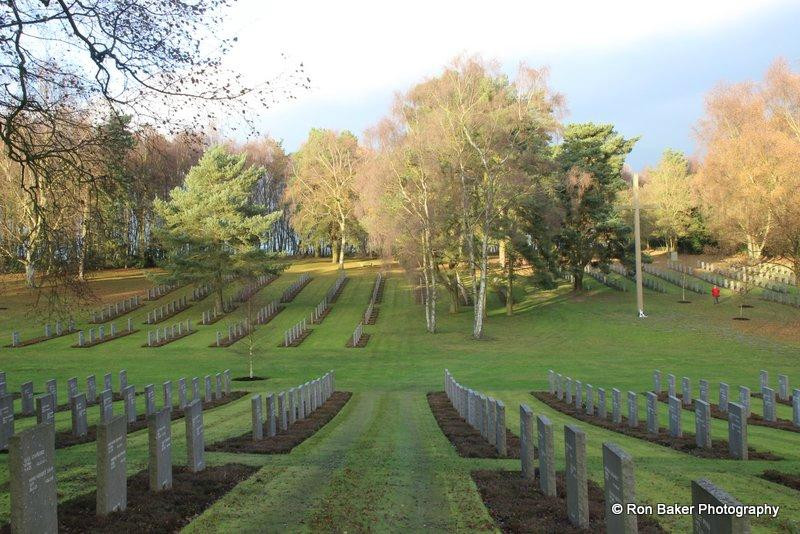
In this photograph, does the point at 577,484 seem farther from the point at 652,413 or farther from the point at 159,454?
the point at 652,413

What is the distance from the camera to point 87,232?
11320 millimetres

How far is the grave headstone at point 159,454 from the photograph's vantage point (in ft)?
24.7

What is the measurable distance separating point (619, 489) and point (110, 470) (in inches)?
201

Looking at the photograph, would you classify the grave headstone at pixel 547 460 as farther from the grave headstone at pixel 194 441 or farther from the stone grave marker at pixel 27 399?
the stone grave marker at pixel 27 399

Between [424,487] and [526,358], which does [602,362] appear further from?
[424,487]

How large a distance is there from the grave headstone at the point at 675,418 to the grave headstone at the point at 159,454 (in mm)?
9830

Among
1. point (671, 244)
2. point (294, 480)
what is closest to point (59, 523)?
point (294, 480)

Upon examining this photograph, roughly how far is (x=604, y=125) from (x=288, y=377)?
4115cm

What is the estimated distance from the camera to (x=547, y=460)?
7625 mm

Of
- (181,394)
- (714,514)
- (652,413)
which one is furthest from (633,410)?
(181,394)

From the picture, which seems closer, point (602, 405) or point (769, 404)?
point (769, 404)

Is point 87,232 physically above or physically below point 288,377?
above

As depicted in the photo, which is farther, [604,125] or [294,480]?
[604,125]

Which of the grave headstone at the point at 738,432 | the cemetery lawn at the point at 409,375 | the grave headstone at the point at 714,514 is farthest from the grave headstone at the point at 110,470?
the grave headstone at the point at 738,432
